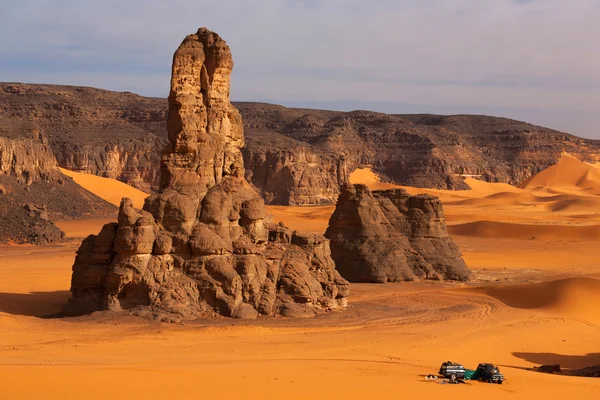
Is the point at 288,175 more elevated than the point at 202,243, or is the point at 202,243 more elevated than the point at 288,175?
the point at 288,175

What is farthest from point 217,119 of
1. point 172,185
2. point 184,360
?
point 184,360

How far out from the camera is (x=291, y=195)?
3548 inches

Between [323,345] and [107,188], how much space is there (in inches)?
2469

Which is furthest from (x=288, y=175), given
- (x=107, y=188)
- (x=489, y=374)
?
(x=489, y=374)

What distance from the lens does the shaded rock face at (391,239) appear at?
106 feet

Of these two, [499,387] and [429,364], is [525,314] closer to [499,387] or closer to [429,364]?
[429,364]

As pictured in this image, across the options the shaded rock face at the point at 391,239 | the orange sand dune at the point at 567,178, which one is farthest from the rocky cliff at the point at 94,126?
the orange sand dune at the point at 567,178

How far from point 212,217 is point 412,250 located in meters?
11.6

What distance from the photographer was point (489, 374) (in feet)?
55.0

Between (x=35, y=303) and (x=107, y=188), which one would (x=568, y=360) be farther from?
(x=107, y=188)

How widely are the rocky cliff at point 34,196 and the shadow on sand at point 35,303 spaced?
22.2 metres

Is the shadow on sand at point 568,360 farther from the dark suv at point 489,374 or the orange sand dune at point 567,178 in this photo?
the orange sand dune at point 567,178

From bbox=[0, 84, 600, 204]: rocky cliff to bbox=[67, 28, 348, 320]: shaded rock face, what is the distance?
48968mm

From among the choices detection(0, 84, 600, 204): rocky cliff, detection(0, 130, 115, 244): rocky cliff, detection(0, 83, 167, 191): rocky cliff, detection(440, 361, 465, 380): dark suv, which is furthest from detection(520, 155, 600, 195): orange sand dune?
detection(440, 361, 465, 380): dark suv
